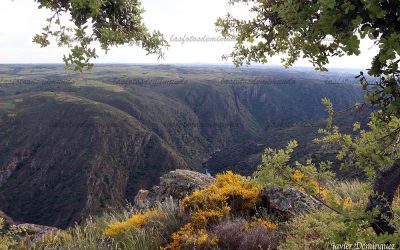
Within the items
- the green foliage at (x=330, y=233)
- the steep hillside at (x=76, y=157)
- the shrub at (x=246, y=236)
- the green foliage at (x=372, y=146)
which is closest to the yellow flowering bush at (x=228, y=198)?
the shrub at (x=246, y=236)

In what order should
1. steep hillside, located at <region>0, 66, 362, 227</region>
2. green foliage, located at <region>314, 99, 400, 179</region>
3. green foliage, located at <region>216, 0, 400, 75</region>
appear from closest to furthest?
green foliage, located at <region>216, 0, 400, 75</region>
green foliage, located at <region>314, 99, 400, 179</region>
steep hillside, located at <region>0, 66, 362, 227</region>

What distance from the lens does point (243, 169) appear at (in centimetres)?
13588

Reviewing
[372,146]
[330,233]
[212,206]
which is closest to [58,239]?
[212,206]

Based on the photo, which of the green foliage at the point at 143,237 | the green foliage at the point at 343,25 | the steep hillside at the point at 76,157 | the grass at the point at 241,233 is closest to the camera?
the green foliage at the point at 343,25

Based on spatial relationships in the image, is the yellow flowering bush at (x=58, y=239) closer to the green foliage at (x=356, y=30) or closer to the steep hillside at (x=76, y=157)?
the green foliage at (x=356, y=30)

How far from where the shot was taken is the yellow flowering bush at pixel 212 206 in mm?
7125

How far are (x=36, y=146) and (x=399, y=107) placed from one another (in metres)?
162

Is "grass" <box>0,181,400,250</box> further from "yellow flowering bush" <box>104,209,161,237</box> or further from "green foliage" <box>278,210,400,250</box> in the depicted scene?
"yellow flowering bush" <box>104,209,161,237</box>

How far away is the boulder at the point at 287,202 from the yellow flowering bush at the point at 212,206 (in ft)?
1.10

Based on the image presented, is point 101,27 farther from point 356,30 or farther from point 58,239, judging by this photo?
point 58,239

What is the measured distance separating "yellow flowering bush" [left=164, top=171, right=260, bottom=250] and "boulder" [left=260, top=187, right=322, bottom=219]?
0.33 metres

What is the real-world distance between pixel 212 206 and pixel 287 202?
5.62 feet

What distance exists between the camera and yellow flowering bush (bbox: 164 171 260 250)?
7125mm

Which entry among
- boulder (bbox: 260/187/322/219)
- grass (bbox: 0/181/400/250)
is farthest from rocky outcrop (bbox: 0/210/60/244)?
boulder (bbox: 260/187/322/219)
